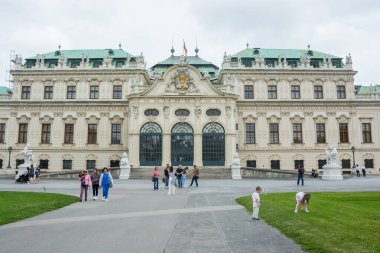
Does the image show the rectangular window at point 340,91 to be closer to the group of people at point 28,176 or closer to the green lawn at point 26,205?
the group of people at point 28,176

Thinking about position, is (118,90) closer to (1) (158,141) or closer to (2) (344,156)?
(1) (158,141)

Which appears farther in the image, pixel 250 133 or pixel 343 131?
pixel 250 133

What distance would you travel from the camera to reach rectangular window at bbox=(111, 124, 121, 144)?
177ft

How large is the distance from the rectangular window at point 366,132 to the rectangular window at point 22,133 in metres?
52.4

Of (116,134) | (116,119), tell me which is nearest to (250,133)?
(116,134)

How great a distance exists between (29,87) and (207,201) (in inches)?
1814

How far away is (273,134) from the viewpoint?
176ft

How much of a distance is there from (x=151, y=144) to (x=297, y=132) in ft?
74.2

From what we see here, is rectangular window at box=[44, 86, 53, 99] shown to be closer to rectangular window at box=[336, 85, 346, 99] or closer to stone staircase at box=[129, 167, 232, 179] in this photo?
stone staircase at box=[129, 167, 232, 179]

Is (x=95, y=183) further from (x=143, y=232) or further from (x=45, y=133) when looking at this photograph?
(x=45, y=133)

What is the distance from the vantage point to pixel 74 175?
140 ft

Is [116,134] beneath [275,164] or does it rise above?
above

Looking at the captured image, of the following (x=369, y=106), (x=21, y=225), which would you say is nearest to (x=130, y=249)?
(x=21, y=225)

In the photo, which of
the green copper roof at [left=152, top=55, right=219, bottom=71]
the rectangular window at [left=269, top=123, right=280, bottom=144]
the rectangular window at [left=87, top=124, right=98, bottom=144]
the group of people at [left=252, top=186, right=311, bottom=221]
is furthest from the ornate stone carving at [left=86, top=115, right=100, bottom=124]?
the group of people at [left=252, top=186, right=311, bottom=221]
